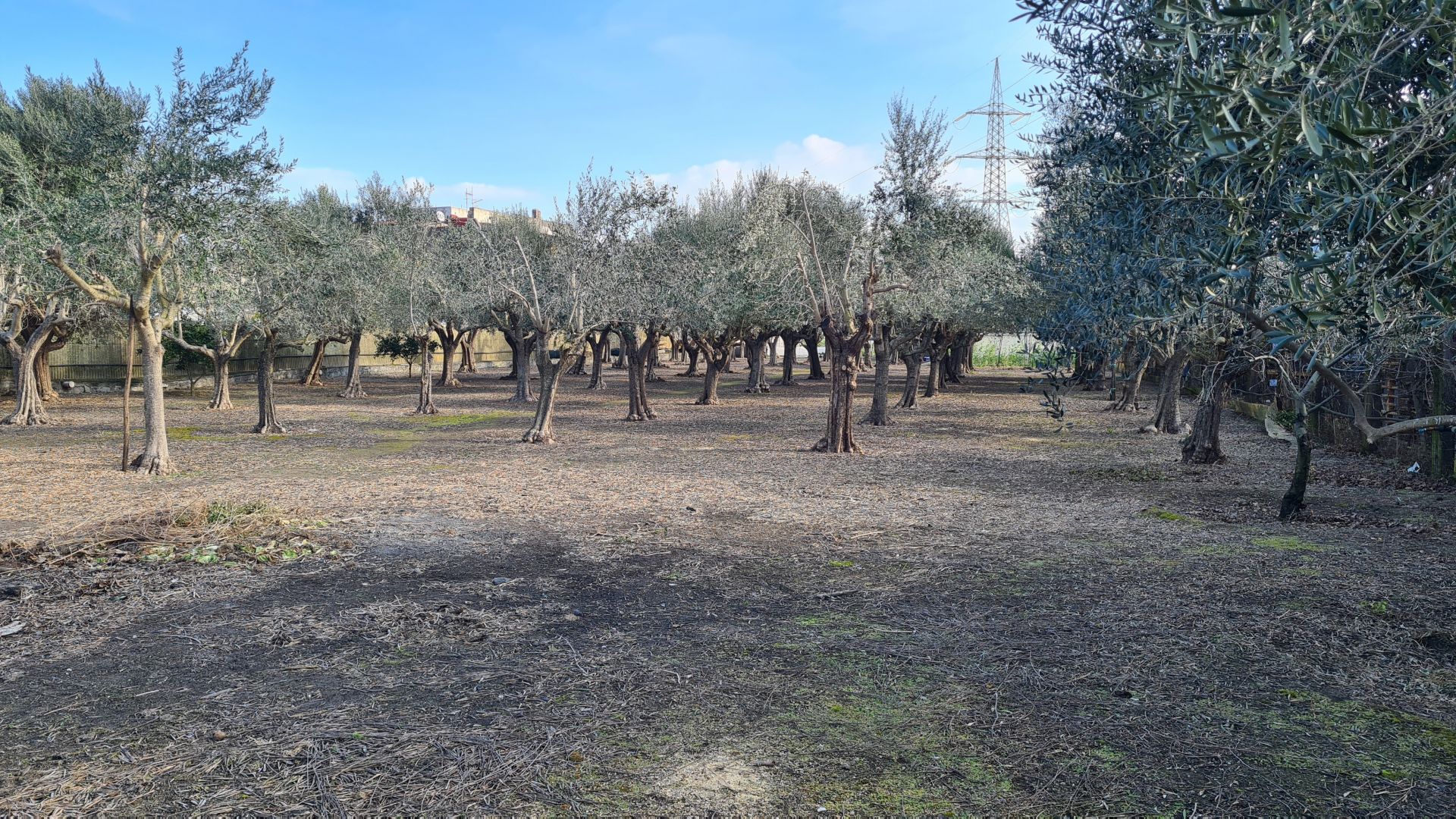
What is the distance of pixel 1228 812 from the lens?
4.05m

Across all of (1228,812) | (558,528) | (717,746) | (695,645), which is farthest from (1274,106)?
(558,528)

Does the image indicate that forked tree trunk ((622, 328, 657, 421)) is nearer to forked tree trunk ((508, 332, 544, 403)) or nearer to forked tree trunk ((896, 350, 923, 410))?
forked tree trunk ((508, 332, 544, 403))

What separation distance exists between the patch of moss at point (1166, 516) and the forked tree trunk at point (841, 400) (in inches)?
281

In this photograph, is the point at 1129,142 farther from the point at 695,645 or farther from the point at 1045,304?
the point at 1045,304

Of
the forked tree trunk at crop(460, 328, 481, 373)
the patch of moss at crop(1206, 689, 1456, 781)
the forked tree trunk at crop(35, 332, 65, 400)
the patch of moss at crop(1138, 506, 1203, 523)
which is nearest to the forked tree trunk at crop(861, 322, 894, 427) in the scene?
the patch of moss at crop(1138, 506, 1203, 523)

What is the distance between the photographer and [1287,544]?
31.4ft

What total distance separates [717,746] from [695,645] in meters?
1.69

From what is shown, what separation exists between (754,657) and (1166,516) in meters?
7.38

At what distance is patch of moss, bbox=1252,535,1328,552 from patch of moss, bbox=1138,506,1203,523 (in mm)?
1112

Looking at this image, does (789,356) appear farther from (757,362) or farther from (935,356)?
(935,356)

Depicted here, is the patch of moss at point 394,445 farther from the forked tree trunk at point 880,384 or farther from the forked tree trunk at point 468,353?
the forked tree trunk at point 468,353

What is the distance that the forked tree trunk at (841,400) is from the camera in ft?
59.6

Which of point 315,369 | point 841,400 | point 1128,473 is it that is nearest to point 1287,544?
point 1128,473

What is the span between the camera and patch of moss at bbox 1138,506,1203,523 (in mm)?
11055
